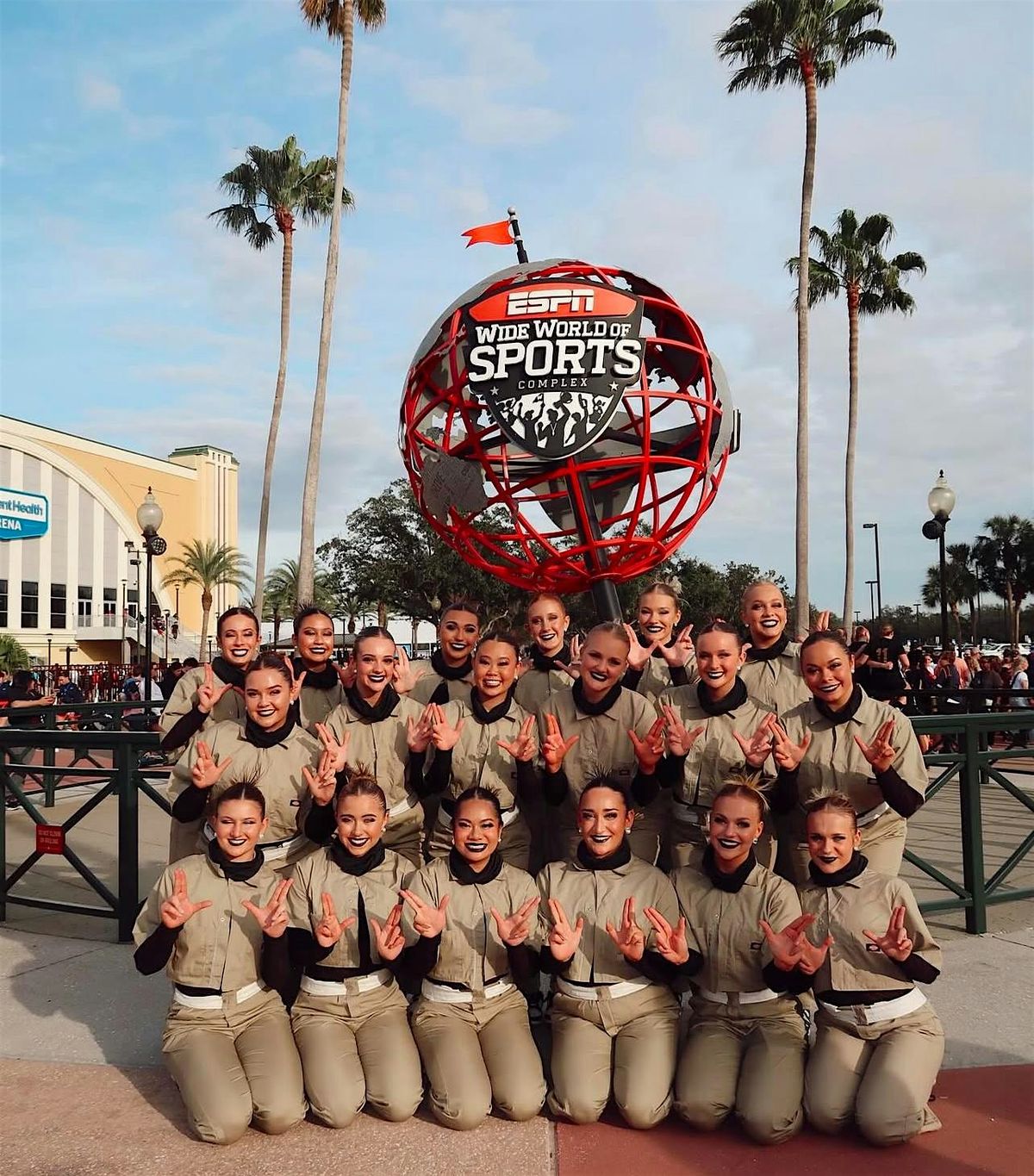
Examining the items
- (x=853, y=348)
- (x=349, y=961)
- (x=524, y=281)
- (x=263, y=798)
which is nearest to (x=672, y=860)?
(x=349, y=961)

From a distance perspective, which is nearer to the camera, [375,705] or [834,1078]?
[834,1078]

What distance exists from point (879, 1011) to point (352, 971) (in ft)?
6.26

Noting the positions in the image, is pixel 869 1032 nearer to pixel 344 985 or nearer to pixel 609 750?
pixel 609 750

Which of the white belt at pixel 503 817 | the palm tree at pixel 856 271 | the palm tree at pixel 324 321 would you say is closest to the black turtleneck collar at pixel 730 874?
the white belt at pixel 503 817

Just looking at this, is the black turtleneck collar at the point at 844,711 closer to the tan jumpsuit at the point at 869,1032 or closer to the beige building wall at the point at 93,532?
the tan jumpsuit at the point at 869,1032

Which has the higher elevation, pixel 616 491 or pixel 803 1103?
pixel 616 491

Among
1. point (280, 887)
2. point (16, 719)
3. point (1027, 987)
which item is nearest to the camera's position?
point (280, 887)

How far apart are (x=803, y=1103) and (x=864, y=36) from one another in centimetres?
2218

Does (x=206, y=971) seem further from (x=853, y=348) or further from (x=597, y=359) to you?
(x=853, y=348)

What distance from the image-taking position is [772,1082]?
10.9 feet

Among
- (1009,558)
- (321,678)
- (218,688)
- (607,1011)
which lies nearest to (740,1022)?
(607,1011)

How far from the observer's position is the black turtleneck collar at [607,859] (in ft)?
12.3

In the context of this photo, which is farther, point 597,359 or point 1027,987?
point 597,359

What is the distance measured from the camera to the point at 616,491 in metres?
7.30
